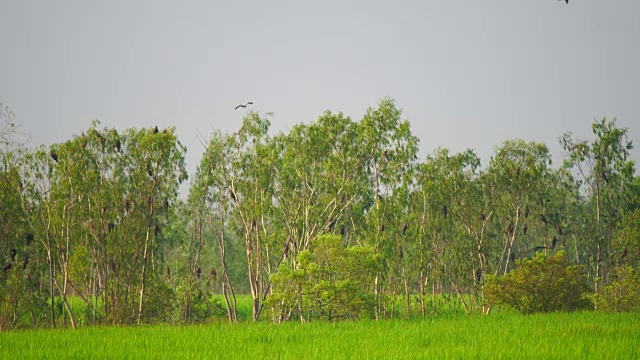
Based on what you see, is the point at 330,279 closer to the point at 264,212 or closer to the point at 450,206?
the point at 264,212

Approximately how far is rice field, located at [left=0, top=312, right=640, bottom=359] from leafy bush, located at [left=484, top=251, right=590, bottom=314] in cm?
231

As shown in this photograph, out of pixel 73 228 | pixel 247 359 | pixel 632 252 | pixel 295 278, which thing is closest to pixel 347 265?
pixel 295 278

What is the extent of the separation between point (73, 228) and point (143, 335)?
35.5 ft

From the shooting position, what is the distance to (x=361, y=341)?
1675 centimetres

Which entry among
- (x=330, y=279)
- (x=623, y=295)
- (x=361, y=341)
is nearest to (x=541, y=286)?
(x=623, y=295)

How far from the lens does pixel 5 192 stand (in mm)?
23781

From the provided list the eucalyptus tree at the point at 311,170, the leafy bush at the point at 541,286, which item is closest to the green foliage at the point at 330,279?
the eucalyptus tree at the point at 311,170

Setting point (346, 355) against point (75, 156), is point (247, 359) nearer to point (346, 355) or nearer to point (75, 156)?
point (346, 355)

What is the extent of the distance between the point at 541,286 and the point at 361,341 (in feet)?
34.2

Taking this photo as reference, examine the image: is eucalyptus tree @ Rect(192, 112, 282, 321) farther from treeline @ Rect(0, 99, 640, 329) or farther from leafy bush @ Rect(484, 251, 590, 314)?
leafy bush @ Rect(484, 251, 590, 314)

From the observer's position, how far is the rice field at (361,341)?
47.9 ft

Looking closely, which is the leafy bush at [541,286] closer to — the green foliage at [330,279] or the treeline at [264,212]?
the treeline at [264,212]

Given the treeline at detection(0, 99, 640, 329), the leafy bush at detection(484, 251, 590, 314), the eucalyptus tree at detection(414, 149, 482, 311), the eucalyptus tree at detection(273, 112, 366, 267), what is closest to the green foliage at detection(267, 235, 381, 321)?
the treeline at detection(0, 99, 640, 329)

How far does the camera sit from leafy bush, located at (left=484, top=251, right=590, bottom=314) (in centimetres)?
2392
